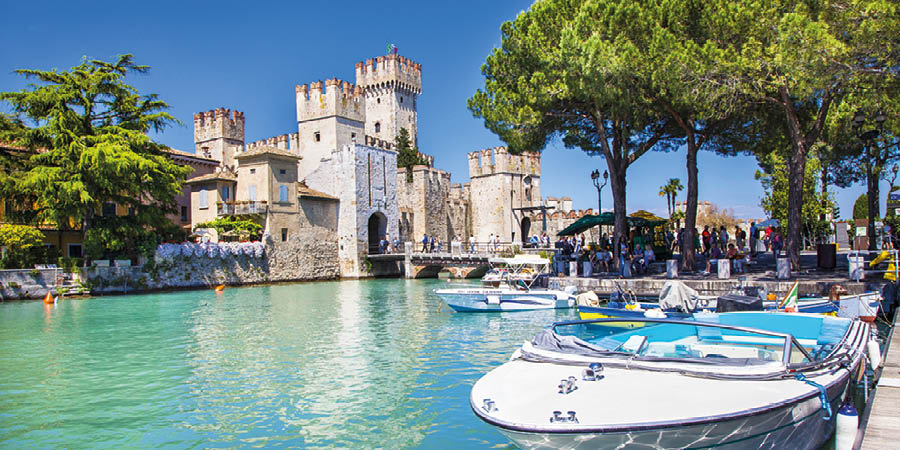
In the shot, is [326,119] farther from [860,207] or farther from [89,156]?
[860,207]

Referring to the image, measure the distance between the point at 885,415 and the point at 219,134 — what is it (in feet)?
160

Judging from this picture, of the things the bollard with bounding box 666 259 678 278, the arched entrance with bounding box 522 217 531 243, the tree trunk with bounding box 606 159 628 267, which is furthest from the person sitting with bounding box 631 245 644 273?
the arched entrance with bounding box 522 217 531 243

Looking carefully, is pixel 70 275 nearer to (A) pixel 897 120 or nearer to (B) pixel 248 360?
(B) pixel 248 360

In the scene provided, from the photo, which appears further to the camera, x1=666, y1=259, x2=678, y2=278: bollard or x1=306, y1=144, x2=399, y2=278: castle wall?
x1=306, y1=144, x2=399, y2=278: castle wall

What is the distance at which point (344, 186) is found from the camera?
4319 centimetres

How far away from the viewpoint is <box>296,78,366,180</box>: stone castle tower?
45.4 m

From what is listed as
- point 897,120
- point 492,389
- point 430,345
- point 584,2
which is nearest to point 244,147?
point 584,2

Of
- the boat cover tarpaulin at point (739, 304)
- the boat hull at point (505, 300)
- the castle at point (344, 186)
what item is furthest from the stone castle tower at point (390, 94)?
the boat cover tarpaulin at point (739, 304)

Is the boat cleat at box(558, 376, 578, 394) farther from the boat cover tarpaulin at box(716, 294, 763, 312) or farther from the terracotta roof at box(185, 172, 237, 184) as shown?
the terracotta roof at box(185, 172, 237, 184)

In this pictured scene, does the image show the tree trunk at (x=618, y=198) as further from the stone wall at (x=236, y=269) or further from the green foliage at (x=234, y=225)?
the green foliage at (x=234, y=225)

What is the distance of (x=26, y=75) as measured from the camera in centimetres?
2902

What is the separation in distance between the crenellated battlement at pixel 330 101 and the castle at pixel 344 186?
0.24 feet

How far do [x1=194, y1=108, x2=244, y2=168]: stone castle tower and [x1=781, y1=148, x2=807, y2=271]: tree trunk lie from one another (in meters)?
39.7

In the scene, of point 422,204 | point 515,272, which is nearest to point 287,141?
point 422,204
